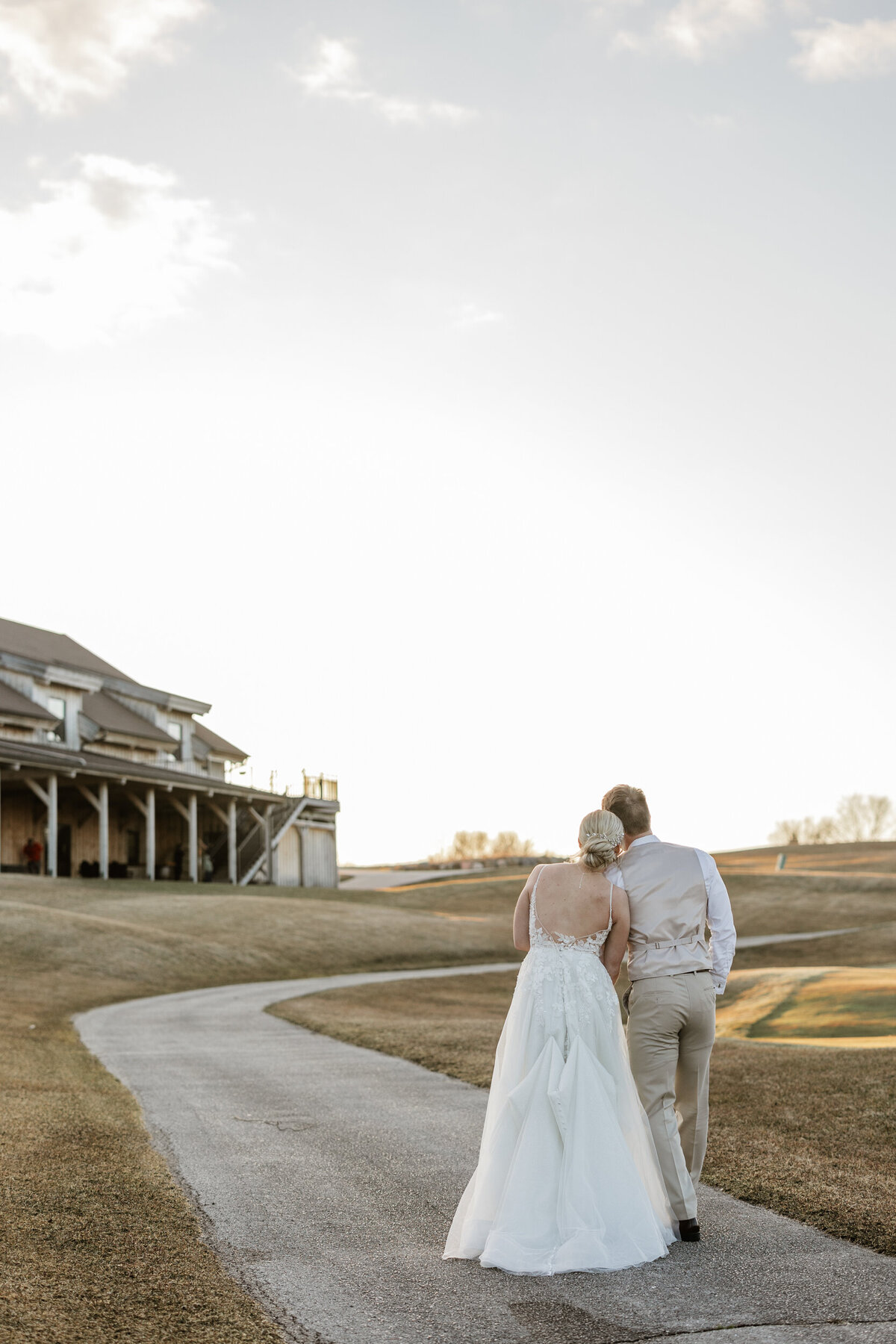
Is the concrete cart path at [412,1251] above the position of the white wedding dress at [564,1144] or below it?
below

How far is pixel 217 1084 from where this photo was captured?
38.7 feet

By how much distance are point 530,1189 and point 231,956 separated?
82.9ft

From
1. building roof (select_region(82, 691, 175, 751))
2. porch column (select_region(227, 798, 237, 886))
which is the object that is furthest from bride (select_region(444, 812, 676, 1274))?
porch column (select_region(227, 798, 237, 886))

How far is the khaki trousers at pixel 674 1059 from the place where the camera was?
6102 millimetres

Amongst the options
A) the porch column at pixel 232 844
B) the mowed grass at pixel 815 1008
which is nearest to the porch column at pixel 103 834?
the porch column at pixel 232 844

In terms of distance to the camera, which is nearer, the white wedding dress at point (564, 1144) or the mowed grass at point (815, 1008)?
the white wedding dress at point (564, 1144)

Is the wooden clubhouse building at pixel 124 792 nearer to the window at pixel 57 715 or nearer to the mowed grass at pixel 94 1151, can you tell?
the window at pixel 57 715

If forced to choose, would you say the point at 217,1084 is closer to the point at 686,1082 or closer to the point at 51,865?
the point at 686,1082

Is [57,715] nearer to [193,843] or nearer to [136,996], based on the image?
[193,843]

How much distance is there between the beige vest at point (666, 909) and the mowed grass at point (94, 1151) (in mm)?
2544

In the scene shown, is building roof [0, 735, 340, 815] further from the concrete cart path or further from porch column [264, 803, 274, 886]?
the concrete cart path

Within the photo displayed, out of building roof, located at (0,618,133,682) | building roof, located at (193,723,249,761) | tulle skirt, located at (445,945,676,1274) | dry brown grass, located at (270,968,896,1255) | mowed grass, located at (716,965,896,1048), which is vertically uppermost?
building roof, located at (0,618,133,682)

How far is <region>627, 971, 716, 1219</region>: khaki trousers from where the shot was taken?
6.10m

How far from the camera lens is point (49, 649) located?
163 ft
